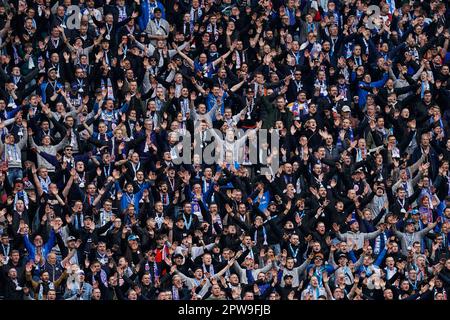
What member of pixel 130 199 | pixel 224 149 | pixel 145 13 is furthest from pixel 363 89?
pixel 130 199

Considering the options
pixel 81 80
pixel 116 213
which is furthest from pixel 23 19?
pixel 116 213

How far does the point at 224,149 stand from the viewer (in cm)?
3067

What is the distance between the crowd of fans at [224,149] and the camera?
29406 mm

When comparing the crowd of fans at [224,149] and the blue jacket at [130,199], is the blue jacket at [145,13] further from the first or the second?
the blue jacket at [130,199]

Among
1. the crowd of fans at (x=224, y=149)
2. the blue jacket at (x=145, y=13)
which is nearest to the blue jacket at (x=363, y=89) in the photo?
the crowd of fans at (x=224, y=149)

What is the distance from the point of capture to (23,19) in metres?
31.0

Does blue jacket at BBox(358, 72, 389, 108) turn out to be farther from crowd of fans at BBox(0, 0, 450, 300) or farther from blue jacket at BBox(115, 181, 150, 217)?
blue jacket at BBox(115, 181, 150, 217)

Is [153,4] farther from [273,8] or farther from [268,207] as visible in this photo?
[268,207]

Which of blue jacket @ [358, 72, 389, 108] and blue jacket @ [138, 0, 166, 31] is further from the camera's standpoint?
blue jacket @ [138, 0, 166, 31]

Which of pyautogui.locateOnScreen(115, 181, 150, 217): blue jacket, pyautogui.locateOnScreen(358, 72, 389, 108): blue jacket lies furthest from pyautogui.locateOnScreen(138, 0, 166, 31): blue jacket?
pyautogui.locateOnScreen(358, 72, 389, 108): blue jacket

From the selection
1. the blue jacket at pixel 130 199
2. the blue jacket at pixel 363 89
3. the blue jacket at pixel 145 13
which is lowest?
the blue jacket at pixel 130 199

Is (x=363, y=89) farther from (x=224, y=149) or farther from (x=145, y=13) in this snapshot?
(x=145, y=13)

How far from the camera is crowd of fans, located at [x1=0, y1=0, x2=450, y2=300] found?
2941 cm

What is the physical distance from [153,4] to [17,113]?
117 inches
